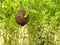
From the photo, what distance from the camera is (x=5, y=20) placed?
Answer: 203 centimetres

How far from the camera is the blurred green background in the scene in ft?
5.91

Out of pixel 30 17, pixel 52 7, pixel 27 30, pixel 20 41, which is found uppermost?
pixel 52 7

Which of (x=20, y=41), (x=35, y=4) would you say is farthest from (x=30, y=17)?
(x=20, y=41)

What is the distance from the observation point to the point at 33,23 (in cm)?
198

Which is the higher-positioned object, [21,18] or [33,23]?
[21,18]

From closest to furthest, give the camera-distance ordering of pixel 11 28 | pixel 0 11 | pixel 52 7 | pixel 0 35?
pixel 52 7 < pixel 0 11 < pixel 11 28 < pixel 0 35

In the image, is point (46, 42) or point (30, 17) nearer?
point (30, 17)

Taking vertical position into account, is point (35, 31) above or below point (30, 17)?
below

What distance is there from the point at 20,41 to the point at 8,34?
0.57 feet

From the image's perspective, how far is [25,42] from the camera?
2.20 meters

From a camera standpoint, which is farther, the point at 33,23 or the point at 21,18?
the point at 33,23

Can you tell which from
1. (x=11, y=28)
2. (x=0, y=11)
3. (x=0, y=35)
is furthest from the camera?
(x=0, y=35)

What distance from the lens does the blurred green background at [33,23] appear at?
180 cm

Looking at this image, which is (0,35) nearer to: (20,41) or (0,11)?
(20,41)
